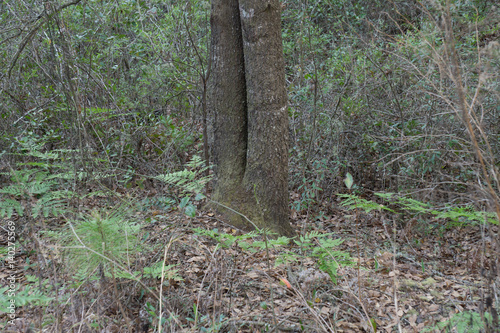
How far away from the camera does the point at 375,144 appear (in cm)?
597

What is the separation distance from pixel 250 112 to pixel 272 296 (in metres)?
2.60

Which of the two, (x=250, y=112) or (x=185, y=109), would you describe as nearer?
(x=250, y=112)

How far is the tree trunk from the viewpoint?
4453 mm

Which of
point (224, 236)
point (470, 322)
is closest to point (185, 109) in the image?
point (224, 236)

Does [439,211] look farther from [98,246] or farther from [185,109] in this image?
[185,109]

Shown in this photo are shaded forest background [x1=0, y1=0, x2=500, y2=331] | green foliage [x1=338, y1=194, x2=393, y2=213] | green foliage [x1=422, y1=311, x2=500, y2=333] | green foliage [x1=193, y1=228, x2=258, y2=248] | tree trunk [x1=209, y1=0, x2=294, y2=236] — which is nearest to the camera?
green foliage [x1=422, y1=311, x2=500, y2=333]

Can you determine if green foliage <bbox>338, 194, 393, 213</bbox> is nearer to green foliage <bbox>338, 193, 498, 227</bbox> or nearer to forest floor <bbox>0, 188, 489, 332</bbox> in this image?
green foliage <bbox>338, 193, 498, 227</bbox>

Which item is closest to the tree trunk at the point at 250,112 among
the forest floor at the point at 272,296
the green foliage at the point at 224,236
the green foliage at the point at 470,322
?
the forest floor at the point at 272,296

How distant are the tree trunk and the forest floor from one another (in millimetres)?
456

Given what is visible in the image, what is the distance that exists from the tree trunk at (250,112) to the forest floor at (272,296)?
46 cm

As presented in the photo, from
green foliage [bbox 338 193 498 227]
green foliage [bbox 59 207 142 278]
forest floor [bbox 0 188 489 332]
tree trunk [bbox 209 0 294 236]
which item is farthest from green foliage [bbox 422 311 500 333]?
tree trunk [bbox 209 0 294 236]

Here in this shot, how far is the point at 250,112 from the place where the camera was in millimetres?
4594

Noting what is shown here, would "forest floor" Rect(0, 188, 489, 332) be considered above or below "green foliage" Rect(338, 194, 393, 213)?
below

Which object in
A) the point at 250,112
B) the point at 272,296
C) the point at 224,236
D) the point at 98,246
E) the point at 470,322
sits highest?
the point at 250,112
